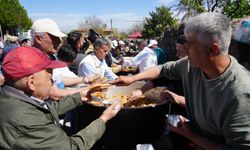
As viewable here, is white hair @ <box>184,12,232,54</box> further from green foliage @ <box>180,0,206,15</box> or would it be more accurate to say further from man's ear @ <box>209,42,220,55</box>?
green foliage @ <box>180,0,206,15</box>

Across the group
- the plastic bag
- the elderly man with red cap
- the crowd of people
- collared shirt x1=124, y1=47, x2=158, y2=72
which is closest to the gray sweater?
the crowd of people

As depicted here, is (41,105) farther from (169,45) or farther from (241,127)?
(169,45)

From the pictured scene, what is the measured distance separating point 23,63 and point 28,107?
1.07 ft

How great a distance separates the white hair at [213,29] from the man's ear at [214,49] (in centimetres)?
2

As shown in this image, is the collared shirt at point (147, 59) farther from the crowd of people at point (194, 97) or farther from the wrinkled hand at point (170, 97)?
the crowd of people at point (194, 97)

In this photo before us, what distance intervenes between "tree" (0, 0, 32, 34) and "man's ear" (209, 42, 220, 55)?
187 feet

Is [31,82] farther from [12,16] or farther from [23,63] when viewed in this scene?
[12,16]

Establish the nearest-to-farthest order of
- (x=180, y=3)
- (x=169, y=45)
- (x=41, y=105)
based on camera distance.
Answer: (x=41, y=105) < (x=169, y=45) < (x=180, y=3)

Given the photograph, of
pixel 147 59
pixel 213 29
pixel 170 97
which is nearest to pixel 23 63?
pixel 213 29

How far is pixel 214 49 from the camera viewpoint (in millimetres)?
1876

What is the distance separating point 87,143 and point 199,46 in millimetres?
1221

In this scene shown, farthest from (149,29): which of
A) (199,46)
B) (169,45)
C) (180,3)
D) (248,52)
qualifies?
(199,46)

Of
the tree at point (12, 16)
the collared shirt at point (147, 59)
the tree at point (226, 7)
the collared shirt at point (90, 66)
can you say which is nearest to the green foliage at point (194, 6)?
the tree at point (226, 7)

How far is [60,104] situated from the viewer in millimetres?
3033
